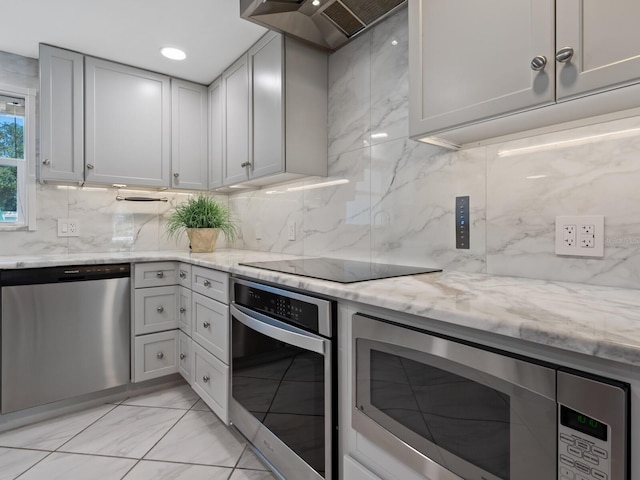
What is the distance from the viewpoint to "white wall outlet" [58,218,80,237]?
250 cm

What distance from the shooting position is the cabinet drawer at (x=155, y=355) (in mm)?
2244

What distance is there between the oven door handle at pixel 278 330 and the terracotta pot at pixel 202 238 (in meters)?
1.07

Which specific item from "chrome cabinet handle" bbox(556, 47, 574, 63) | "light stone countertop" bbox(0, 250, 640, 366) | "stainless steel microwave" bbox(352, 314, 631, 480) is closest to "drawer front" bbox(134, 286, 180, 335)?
"light stone countertop" bbox(0, 250, 640, 366)

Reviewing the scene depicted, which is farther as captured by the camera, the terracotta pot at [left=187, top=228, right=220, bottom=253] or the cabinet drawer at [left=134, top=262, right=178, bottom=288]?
A: the terracotta pot at [left=187, top=228, right=220, bottom=253]

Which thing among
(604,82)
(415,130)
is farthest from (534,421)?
(415,130)

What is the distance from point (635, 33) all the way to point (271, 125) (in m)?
1.60

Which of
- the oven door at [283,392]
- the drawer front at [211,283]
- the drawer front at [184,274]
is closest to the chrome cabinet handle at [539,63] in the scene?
the oven door at [283,392]

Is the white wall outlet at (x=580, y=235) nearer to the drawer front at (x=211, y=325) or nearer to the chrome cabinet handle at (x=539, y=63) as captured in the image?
the chrome cabinet handle at (x=539, y=63)

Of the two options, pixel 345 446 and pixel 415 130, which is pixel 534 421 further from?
pixel 415 130

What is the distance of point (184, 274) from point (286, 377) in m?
1.23

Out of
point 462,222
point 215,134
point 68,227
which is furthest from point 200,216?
point 462,222

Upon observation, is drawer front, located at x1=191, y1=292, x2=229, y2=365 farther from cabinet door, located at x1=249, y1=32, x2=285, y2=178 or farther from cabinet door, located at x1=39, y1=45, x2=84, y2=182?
cabinet door, located at x1=39, y1=45, x2=84, y2=182

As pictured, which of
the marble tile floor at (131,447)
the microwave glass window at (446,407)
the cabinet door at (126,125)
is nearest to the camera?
the microwave glass window at (446,407)

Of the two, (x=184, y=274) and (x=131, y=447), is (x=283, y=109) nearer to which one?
(x=184, y=274)
